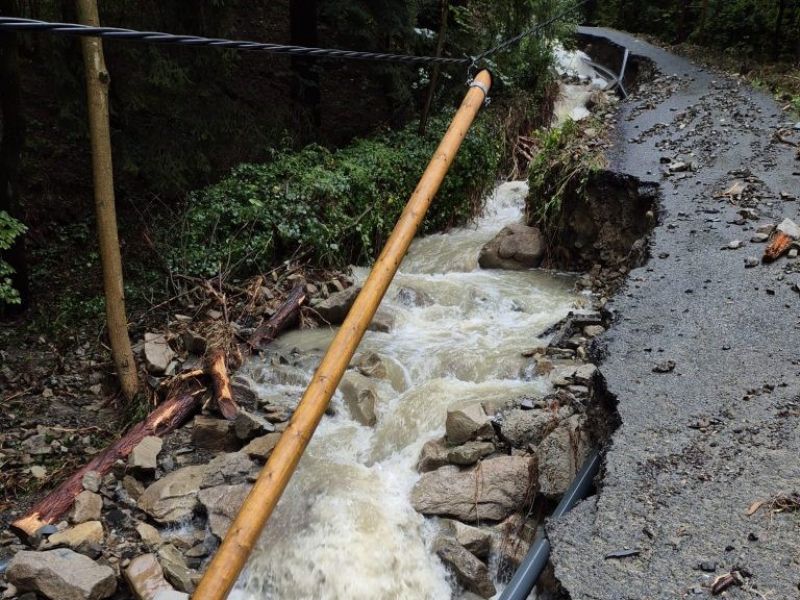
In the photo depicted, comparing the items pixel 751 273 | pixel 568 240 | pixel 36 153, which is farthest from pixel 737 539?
pixel 36 153

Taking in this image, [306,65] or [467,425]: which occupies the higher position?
[306,65]

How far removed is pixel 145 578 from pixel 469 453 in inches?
87.0

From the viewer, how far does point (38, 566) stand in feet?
11.4

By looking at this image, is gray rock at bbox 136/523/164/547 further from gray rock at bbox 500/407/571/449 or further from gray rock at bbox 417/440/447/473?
gray rock at bbox 500/407/571/449

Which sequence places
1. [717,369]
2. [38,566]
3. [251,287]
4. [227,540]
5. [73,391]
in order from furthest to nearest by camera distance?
[251,287] < [73,391] < [717,369] < [38,566] < [227,540]

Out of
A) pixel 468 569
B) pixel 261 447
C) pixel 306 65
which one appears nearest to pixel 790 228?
pixel 468 569

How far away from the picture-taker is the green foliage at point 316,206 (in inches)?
285

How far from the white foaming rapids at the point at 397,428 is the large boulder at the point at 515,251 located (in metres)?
0.18

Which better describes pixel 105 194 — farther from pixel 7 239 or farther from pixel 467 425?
pixel 467 425

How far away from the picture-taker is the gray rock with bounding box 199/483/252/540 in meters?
4.05

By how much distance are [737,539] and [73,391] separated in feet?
18.4

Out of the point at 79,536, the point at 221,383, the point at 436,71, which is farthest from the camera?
the point at 436,71

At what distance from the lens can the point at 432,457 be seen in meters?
4.45

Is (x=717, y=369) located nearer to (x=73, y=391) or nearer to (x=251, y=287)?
(x=251, y=287)
